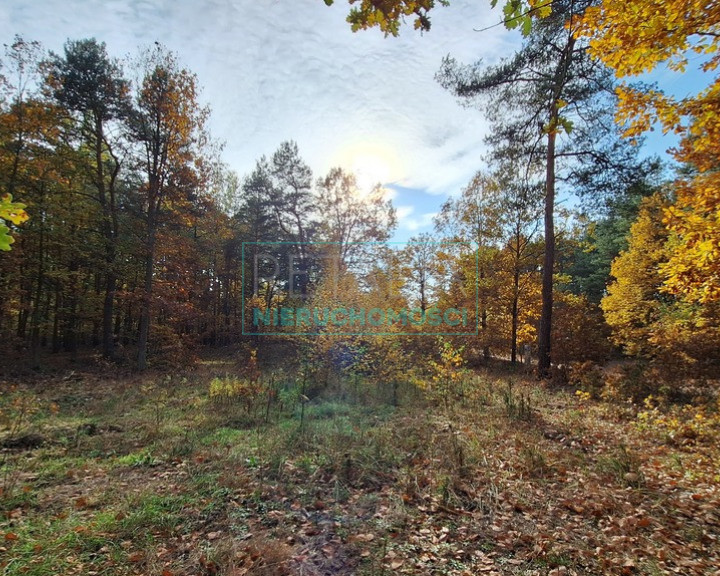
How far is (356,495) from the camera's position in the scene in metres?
4.15

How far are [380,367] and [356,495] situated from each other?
6356 millimetres

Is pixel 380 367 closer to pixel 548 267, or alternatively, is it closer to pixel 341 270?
pixel 548 267

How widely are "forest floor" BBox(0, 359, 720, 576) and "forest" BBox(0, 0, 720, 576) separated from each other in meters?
0.03

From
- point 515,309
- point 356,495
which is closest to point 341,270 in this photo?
point 515,309

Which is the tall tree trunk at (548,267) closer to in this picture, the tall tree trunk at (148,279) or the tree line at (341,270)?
the tree line at (341,270)

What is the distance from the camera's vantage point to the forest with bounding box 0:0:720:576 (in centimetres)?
315

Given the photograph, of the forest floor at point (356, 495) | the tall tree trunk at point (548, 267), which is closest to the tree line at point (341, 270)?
the tall tree trunk at point (548, 267)

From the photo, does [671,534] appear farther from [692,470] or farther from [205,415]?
[205,415]

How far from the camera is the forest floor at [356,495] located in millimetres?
2891

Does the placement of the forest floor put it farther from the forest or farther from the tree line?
the tree line

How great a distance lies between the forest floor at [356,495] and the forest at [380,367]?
3 cm

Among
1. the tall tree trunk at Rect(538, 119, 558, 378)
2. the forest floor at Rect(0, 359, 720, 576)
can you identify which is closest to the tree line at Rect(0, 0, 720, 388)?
the tall tree trunk at Rect(538, 119, 558, 378)

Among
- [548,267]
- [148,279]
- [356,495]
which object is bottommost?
[356,495]

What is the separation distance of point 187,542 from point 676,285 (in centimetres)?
655
